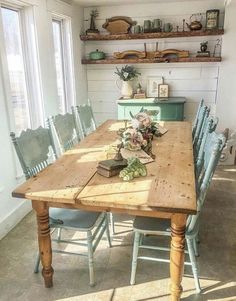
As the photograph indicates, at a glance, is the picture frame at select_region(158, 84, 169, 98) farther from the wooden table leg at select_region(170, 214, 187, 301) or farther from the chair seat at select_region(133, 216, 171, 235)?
the wooden table leg at select_region(170, 214, 187, 301)

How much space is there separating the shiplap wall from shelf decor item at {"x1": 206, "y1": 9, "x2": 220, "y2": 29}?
17 cm

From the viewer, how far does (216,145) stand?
157 cm

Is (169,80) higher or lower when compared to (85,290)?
higher

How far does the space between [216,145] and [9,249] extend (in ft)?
5.93

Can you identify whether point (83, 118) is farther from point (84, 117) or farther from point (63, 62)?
point (63, 62)

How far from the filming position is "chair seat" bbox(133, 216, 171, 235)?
1.78 meters

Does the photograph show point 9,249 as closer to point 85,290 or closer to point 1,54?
point 85,290

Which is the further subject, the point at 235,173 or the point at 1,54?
the point at 235,173

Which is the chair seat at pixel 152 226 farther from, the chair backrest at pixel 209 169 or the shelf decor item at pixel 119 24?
the shelf decor item at pixel 119 24

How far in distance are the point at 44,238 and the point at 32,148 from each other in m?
0.62

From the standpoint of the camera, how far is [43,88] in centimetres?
314

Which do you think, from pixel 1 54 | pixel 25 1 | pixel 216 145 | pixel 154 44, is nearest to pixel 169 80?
pixel 154 44

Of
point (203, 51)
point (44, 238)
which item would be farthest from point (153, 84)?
point (44, 238)

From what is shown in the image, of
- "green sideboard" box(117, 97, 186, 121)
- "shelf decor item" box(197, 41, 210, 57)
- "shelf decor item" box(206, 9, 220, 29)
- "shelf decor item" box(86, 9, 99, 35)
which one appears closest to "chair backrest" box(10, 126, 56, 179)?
"green sideboard" box(117, 97, 186, 121)
